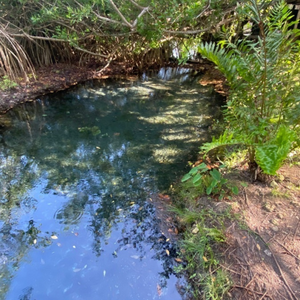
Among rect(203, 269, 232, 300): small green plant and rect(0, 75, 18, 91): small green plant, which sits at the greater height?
rect(0, 75, 18, 91): small green plant

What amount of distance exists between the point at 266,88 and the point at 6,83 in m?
4.91

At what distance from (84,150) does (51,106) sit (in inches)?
77.8

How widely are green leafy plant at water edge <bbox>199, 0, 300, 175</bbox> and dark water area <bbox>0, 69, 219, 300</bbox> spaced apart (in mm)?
1153

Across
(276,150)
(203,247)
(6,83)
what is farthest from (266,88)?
(6,83)

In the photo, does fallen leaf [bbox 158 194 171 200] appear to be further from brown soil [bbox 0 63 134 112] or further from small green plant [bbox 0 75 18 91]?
small green plant [bbox 0 75 18 91]

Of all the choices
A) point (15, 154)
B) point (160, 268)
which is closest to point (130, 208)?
point (160, 268)

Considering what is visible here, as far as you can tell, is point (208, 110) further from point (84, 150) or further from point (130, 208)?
point (130, 208)

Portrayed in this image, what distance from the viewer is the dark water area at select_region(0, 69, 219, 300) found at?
1995 mm

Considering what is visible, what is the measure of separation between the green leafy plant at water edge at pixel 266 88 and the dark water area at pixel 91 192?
45.4 inches

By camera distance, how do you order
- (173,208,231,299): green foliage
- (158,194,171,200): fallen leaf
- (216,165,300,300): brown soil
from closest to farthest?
1. (216,165,300,300): brown soil
2. (173,208,231,299): green foliage
3. (158,194,171,200): fallen leaf

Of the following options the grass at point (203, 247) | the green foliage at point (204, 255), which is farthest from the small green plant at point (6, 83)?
the green foliage at point (204, 255)

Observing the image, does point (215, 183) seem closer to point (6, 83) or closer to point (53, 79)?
point (6, 83)

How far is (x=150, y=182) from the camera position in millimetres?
3043

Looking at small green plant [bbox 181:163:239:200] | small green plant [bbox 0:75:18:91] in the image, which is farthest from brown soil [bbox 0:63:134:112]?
small green plant [bbox 181:163:239:200]
